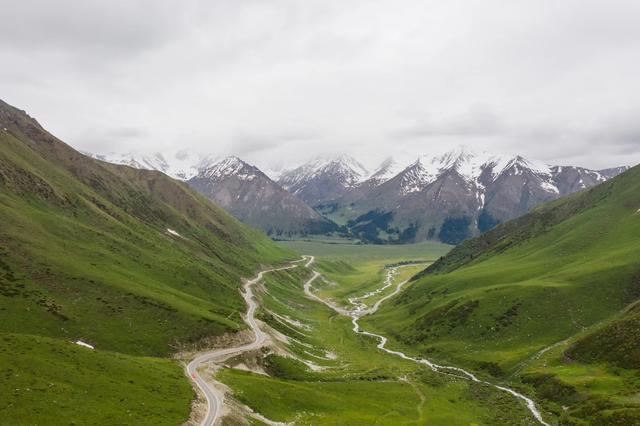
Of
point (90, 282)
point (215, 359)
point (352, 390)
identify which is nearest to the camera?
point (215, 359)

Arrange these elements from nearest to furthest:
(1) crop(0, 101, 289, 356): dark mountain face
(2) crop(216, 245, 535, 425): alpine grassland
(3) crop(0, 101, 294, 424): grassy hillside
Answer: (2) crop(216, 245, 535, 425): alpine grassland
(3) crop(0, 101, 294, 424): grassy hillside
(1) crop(0, 101, 289, 356): dark mountain face

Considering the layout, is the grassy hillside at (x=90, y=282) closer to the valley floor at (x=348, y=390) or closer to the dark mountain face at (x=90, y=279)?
the dark mountain face at (x=90, y=279)

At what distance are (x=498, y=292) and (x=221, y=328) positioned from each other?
92430 millimetres

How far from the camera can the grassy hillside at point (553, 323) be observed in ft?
307

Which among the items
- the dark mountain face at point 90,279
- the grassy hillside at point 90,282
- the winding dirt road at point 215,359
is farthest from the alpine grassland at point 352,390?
the dark mountain face at point 90,279

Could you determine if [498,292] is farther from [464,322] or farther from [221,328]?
[221,328]

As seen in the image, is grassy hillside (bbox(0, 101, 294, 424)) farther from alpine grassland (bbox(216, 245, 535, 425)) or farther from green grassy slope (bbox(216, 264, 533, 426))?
green grassy slope (bbox(216, 264, 533, 426))

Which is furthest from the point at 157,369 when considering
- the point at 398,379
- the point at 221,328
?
the point at 398,379

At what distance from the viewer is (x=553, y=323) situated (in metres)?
132

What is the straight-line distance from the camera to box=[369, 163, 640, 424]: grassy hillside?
93.6 meters

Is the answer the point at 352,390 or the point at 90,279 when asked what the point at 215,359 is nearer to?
the point at 352,390

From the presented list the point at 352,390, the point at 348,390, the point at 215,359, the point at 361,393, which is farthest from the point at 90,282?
the point at 361,393

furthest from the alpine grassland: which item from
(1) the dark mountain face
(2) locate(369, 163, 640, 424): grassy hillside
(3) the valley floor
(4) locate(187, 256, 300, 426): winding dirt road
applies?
(1) the dark mountain face

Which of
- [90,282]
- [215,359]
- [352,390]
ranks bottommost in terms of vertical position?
[352,390]
